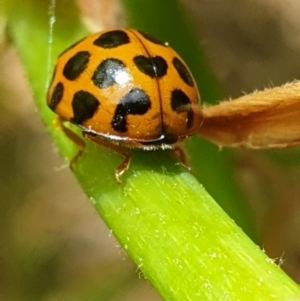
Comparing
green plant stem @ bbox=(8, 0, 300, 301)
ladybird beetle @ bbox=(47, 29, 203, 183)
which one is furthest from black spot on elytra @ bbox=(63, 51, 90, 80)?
green plant stem @ bbox=(8, 0, 300, 301)

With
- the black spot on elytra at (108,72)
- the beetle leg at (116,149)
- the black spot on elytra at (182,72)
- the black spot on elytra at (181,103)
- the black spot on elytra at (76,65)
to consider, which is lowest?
the beetle leg at (116,149)

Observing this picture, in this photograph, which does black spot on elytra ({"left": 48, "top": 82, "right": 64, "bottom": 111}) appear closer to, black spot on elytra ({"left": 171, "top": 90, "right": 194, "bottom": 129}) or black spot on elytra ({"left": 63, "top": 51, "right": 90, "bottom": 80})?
black spot on elytra ({"left": 63, "top": 51, "right": 90, "bottom": 80})

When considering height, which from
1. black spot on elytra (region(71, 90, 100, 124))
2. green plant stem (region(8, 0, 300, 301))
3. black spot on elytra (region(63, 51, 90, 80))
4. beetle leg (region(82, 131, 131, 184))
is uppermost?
black spot on elytra (region(63, 51, 90, 80))

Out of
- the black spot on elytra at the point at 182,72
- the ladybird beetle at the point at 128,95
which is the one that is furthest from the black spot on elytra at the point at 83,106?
the black spot on elytra at the point at 182,72

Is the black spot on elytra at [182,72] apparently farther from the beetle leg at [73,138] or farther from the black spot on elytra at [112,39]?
the beetle leg at [73,138]

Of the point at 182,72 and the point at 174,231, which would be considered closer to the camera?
the point at 174,231

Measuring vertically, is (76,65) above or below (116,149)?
above

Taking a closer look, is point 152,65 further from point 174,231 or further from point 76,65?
point 174,231

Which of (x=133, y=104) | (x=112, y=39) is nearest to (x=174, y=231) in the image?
(x=133, y=104)
